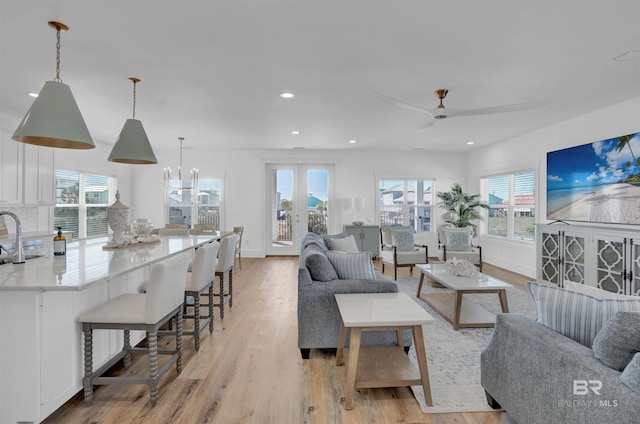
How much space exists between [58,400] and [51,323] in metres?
0.45

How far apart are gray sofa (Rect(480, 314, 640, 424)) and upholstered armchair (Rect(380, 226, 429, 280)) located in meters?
3.51

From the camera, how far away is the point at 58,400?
190cm

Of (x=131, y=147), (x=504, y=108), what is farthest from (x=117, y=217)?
(x=504, y=108)

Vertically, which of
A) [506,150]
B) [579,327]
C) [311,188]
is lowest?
[579,327]

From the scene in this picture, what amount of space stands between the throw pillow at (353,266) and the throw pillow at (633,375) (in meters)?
1.74

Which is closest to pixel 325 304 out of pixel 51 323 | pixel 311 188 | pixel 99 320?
pixel 99 320

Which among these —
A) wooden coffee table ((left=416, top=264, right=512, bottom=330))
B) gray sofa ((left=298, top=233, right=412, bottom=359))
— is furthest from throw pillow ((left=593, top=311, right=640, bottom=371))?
wooden coffee table ((left=416, top=264, right=512, bottom=330))

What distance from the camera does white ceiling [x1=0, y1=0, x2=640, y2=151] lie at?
2227mm

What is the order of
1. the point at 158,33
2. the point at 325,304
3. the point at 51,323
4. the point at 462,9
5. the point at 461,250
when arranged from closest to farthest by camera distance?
the point at 51,323 < the point at 462,9 < the point at 158,33 < the point at 325,304 < the point at 461,250

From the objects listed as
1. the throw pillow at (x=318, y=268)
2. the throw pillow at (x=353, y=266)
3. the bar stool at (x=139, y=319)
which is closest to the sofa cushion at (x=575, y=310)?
the throw pillow at (x=353, y=266)

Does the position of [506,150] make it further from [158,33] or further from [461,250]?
[158,33]

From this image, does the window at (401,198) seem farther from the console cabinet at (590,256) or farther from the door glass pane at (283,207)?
the console cabinet at (590,256)

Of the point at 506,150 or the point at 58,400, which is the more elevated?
the point at 506,150

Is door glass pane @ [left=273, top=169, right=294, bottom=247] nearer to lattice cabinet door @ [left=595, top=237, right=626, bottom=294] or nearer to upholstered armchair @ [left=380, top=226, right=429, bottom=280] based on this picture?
upholstered armchair @ [left=380, top=226, right=429, bottom=280]
